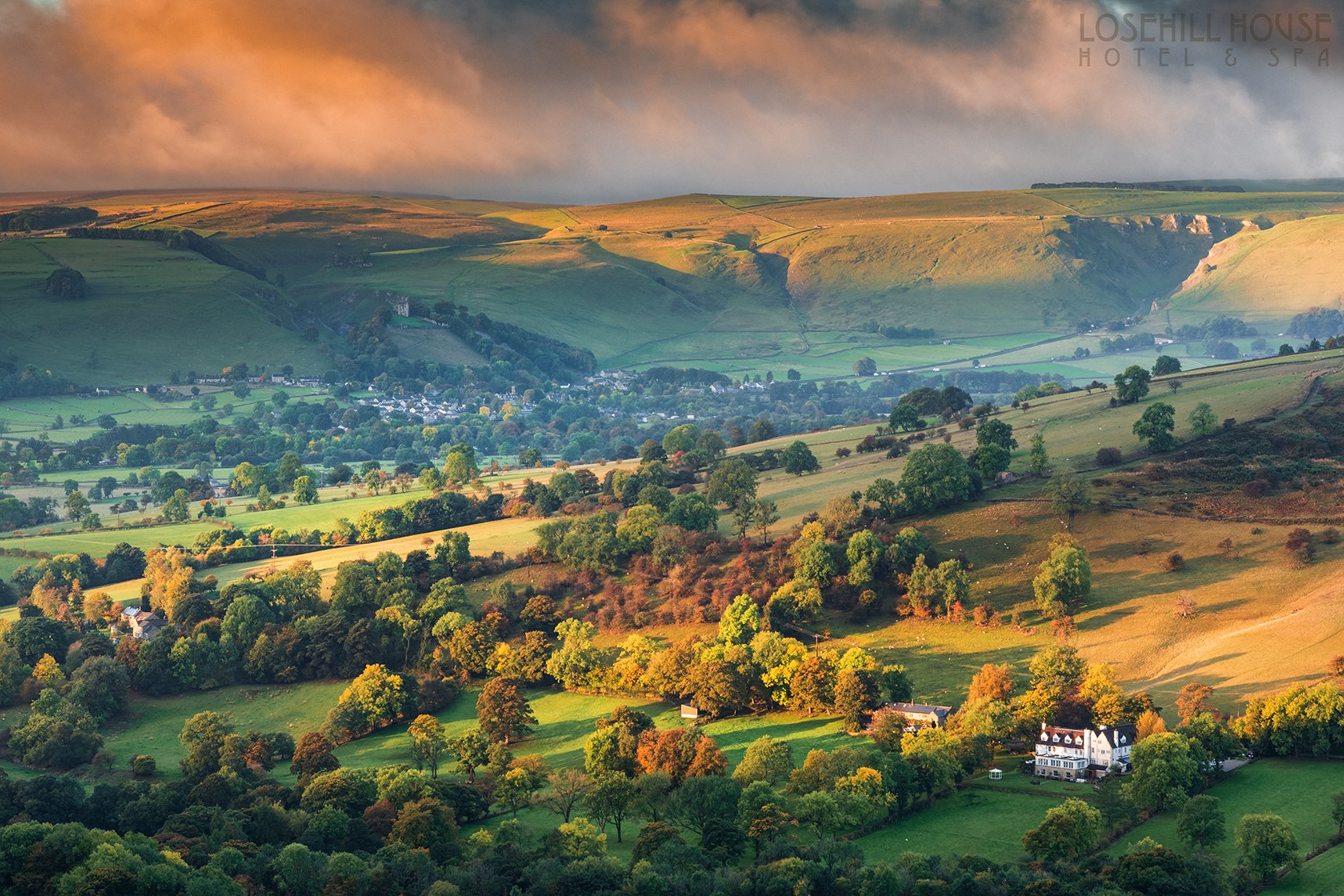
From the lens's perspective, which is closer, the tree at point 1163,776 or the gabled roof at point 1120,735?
the tree at point 1163,776

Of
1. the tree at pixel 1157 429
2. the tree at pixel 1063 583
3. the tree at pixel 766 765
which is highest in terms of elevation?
the tree at pixel 1157 429

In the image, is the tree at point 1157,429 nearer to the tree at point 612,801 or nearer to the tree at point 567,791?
the tree at point 567,791

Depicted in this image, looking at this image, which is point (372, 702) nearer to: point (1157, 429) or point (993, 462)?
point (993, 462)

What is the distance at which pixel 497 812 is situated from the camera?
65.2 m

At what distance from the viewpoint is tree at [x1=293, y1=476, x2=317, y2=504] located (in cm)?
14400

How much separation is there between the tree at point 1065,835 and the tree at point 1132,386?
73388 millimetres

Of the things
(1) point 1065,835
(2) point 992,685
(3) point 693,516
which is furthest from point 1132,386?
(1) point 1065,835

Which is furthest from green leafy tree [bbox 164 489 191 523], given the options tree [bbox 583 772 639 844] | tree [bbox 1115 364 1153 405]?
tree [bbox 1115 364 1153 405]

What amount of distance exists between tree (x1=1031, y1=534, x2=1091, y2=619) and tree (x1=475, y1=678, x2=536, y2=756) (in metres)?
31.0

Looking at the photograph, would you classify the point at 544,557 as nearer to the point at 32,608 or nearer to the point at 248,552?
the point at 248,552

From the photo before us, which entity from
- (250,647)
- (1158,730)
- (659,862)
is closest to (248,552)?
(250,647)

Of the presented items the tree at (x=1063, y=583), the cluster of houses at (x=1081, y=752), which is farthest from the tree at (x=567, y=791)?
the tree at (x=1063, y=583)

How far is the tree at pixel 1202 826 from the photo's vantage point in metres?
52.7

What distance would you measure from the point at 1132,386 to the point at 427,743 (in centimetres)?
7665
